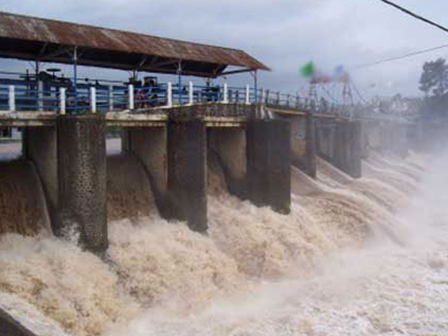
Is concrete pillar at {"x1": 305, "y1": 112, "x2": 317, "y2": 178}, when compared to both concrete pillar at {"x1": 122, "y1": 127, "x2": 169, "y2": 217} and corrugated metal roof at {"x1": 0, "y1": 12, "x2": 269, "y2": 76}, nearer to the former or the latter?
corrugated metal roof at {"x1": 0, "y1": 12, "x2": 269, "y2": 76}

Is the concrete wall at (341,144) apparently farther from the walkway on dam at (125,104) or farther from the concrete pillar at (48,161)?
the concrete pillar at (48,161)

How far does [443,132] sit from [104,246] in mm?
61531

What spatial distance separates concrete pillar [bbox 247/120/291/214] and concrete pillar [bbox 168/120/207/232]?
3094mm

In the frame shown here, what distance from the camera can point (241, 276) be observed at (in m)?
13.0

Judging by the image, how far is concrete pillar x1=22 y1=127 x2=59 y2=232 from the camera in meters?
11.8

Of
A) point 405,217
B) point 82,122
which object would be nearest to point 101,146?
point 82,122

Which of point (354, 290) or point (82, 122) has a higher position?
point (82, 122)

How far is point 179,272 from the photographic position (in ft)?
38.8

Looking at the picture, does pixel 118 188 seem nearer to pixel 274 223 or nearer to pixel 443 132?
pixel 274 223

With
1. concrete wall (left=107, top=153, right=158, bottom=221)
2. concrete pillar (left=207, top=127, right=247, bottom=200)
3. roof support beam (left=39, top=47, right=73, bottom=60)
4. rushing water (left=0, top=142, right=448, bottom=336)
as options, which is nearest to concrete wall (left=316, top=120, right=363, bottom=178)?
rushing water (left=0, top=142, right=448, bottom=336)

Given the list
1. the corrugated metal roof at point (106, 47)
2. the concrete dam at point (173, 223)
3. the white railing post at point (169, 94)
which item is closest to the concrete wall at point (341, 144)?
the concrete dam at point (173, 223)

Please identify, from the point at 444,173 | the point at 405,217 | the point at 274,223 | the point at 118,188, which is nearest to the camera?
the point at 118,188

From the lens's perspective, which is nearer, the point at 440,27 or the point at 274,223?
the point at 440,27

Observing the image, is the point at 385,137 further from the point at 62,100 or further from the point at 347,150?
the point at 62,100
